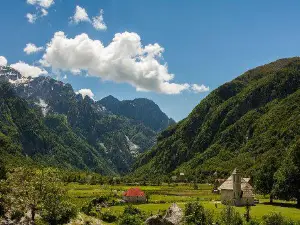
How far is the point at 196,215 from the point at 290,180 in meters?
48.8

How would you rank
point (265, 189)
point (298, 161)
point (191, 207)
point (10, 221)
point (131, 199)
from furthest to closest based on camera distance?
point (131, 199) < point (265, 189) < point (298, 161) < point (191, 207) < point (10, 221)

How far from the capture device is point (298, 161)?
10700 centimetres

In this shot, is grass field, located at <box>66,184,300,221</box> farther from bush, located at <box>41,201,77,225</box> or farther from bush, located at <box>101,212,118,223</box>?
bush, located at <box>41,201,77,225</box>

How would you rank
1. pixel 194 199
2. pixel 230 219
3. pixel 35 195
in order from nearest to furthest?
pixel 35 195
pixel 230 219
pixel 194 199

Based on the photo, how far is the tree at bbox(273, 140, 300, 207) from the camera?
10388cm

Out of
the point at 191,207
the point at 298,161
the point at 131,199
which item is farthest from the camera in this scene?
the point at 131,199

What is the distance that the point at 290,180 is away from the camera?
10419 cm

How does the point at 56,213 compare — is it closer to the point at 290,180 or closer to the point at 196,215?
the point at 196,215

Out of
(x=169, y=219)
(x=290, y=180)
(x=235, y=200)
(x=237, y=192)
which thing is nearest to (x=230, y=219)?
(x=169, y=219)

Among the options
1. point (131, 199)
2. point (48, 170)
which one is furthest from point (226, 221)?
point (131, 199)

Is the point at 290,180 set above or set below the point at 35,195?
above

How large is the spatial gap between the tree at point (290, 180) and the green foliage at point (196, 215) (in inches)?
1790

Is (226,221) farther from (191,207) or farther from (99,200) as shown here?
(99,200)

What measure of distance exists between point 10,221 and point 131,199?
77.0 metres
